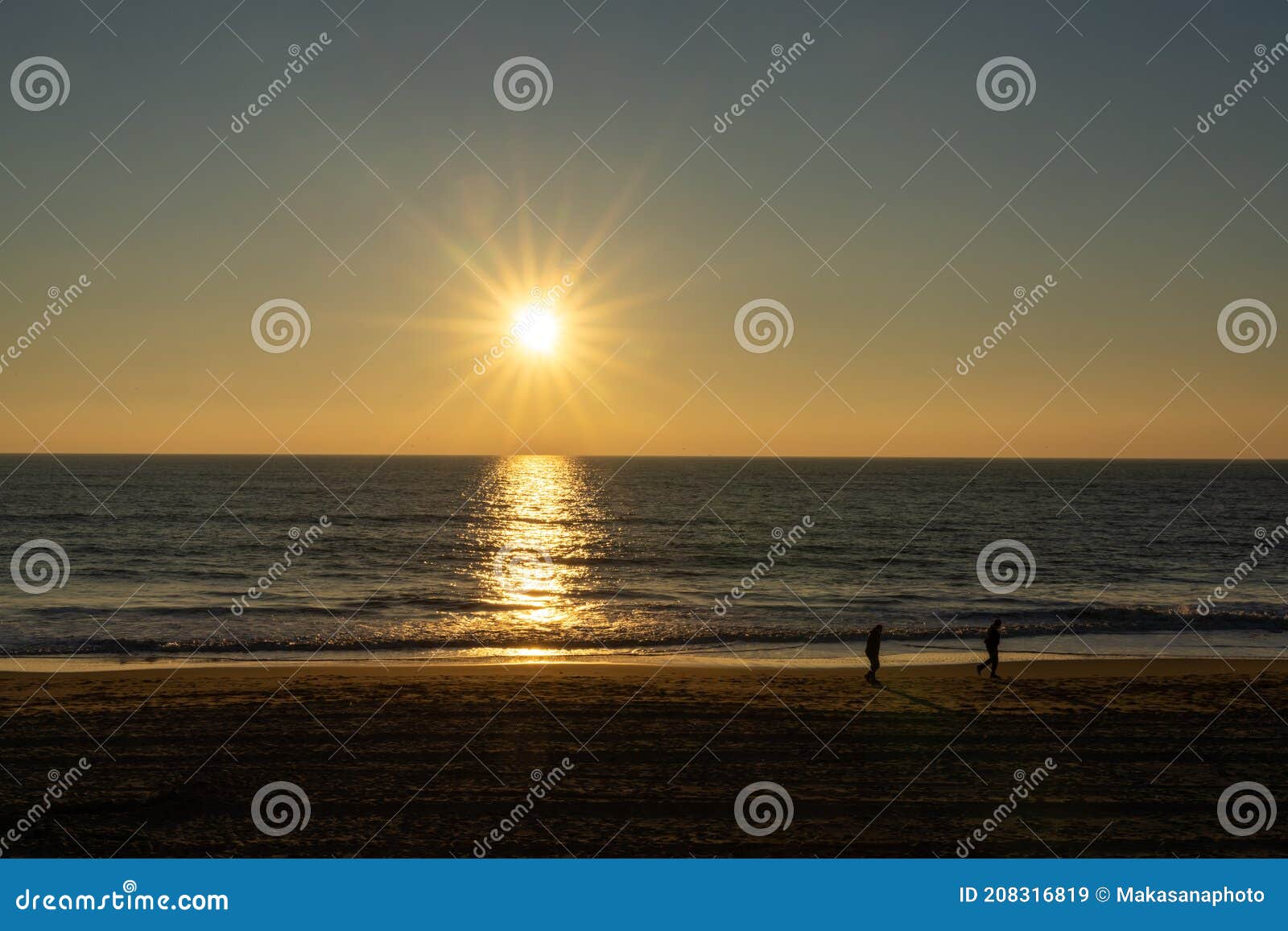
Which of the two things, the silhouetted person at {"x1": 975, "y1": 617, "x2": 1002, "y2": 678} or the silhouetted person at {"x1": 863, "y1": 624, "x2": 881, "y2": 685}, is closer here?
the silhouetted person at {"x1": 863, "y1": 624, "x2": 881, "y2": 685}

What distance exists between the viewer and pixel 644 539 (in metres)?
67.7

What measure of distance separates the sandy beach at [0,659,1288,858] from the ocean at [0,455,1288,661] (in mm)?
6316

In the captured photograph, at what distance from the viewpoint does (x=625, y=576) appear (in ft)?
156

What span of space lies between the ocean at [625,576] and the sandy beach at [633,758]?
6.32 metres

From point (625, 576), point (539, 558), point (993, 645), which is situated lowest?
point (993, 645)

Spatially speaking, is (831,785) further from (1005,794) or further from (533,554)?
(533,554)

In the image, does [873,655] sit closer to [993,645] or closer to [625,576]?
[993,645]

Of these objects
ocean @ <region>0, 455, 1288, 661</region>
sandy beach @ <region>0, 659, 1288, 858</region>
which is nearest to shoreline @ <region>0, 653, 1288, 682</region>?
sandy beach @ <region>0, 659, 1288, 858</region>

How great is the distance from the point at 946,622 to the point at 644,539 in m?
36.7

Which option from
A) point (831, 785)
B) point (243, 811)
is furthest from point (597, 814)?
point (243, 811)

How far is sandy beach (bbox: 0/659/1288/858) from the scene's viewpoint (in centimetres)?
1109

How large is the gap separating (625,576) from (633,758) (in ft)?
109

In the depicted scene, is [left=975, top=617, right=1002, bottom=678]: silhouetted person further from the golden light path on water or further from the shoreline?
the golden light path on water

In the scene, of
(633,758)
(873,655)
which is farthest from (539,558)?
(633,758)
